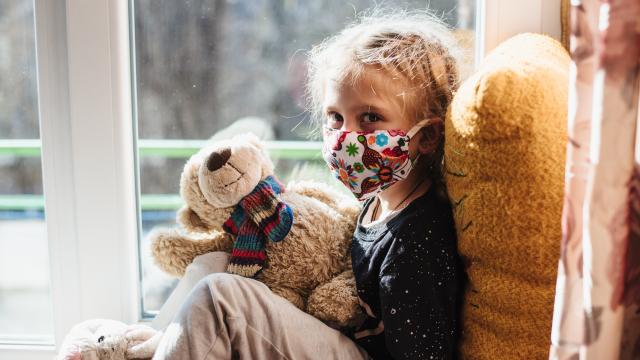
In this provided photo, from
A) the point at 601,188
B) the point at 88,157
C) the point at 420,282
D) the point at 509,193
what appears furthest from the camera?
the point at 88,157

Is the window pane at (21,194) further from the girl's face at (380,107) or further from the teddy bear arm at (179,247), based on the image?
the girl's face at (380,107)

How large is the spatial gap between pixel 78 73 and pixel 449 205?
0.84 m

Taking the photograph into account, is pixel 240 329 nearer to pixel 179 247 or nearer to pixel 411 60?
pixel 179 247

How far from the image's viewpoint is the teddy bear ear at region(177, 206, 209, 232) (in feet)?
3.81

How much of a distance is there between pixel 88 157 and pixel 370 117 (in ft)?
2.22

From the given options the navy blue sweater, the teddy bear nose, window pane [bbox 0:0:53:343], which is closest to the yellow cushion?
the navy blue sweater

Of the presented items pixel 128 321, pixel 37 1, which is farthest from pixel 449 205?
pixel 37 1

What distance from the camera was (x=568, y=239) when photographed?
2.28 feet

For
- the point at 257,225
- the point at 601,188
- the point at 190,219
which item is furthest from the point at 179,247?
the point at 601,188

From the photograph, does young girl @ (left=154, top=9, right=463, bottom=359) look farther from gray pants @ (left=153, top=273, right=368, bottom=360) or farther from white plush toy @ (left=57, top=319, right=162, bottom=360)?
white plush toy @ (left=57, top=319, right=162, bottom=360)

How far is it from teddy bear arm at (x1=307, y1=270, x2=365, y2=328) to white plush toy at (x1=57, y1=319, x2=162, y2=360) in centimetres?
30

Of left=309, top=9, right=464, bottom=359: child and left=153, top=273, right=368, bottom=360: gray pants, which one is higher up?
left=309, top=9, right=464, bottom=359: child

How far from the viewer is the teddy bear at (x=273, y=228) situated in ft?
3.48

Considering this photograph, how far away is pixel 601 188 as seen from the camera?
66cm
